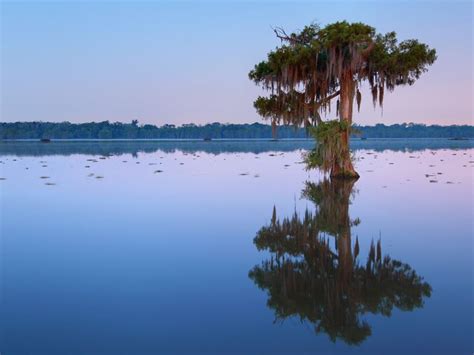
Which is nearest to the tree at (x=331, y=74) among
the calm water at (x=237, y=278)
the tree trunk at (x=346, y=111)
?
the tree trunk at (x=346, y=111)

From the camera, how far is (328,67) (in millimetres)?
19219

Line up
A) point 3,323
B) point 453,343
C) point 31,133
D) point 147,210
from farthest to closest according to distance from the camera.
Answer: point 31,133
point 147,210
point 3,323
point 453,343

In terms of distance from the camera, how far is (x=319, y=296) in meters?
5.60

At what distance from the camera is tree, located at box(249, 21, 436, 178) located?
19.1 meters

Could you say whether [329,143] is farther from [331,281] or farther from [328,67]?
[331,281]

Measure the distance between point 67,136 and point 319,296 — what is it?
505 ft

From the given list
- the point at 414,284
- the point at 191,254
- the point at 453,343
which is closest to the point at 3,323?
the point at 191,254

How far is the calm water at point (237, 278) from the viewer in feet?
14.9

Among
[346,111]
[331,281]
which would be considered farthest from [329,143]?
[331,281]

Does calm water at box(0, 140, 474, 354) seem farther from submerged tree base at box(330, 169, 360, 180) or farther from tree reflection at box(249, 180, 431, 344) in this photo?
→ submerged tree base at box(330, 169, 360, 180)

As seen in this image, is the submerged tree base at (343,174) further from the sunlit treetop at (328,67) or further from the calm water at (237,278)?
the calm water at (237,278)

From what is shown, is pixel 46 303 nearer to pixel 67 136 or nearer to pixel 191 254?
pixel 191 254

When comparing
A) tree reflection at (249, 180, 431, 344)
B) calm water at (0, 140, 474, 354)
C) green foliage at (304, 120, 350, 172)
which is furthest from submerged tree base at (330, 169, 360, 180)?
tree reflection at (249, 180, 431, 344)

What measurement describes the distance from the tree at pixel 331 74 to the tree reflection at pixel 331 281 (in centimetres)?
1124
